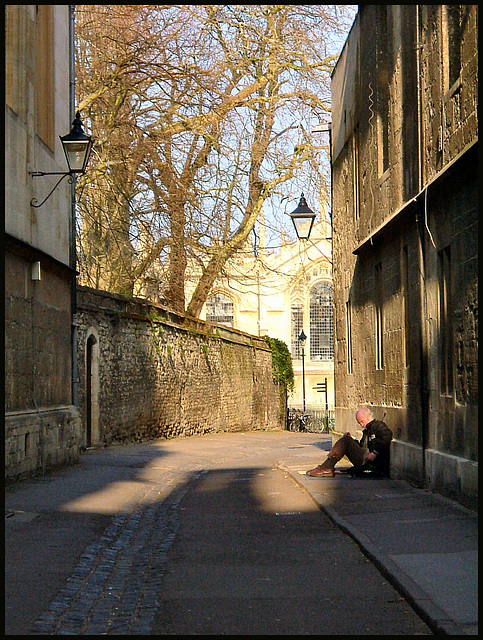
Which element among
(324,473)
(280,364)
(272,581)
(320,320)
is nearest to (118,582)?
(272,581)

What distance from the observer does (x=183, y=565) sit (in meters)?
7.60

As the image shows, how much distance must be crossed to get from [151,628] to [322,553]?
2.72 metres

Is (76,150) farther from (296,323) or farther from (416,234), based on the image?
(296,323)

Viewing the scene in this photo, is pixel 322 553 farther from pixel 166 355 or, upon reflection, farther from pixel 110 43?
pixel 166 355

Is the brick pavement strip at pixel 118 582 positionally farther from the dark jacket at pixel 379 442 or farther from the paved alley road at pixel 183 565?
the dark jacket at pixel 379 442

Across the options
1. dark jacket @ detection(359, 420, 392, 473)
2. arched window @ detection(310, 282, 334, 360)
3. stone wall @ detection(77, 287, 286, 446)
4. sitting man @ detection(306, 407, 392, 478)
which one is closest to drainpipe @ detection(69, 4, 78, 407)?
stone wall @ detection(77, 287, 286, 446)

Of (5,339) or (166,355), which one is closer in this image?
(5,339)

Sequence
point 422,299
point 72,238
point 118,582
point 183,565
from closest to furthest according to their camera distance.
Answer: point 118,582 < point 183,565 < point 422,299 < point 72,238

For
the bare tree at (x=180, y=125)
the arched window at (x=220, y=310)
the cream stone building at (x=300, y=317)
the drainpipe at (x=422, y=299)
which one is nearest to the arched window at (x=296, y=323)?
the cream stone building at (x=300, y=317)

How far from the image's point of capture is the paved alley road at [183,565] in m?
5.68

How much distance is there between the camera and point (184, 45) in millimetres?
23500

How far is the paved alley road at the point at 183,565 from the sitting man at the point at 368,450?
81cm

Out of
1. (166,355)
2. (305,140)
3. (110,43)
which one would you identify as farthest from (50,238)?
(305,140)

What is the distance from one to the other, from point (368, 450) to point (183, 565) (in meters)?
6.82
